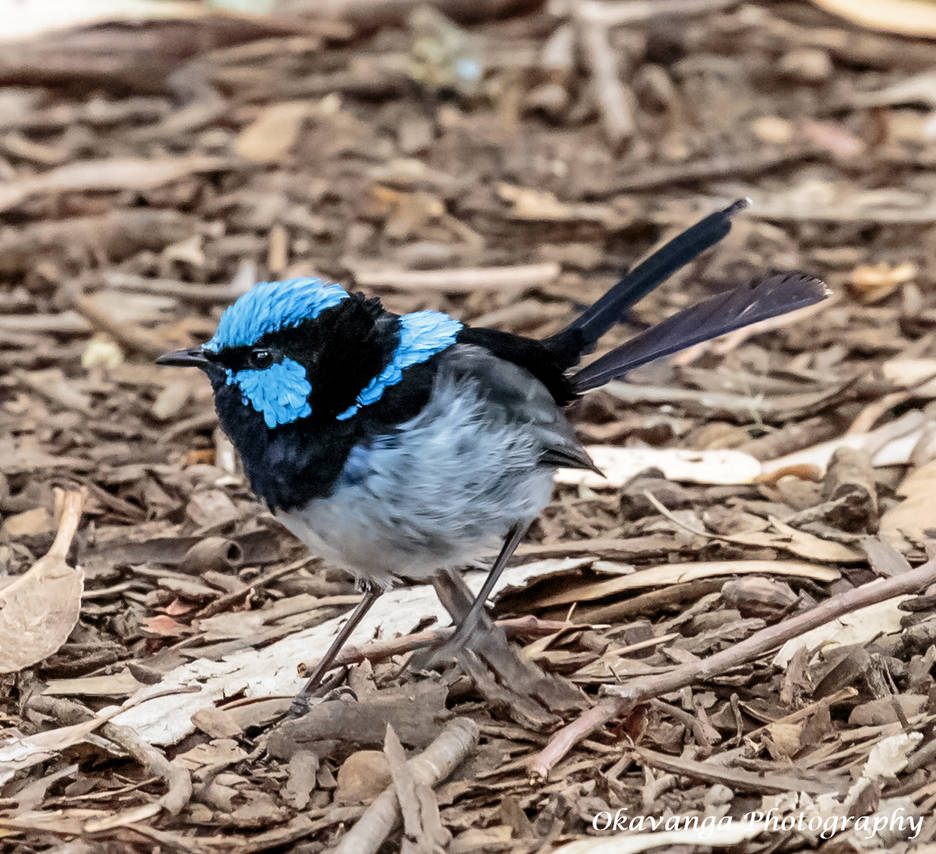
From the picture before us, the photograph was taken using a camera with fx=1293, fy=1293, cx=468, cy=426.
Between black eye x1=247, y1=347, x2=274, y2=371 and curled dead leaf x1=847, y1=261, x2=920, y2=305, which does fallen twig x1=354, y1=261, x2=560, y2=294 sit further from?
black eye x1=247, y1=347, x2=274, y2=371

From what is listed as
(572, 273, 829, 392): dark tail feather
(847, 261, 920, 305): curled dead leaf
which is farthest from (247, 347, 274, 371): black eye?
(847, 261, 920, 305): curled dead leaf

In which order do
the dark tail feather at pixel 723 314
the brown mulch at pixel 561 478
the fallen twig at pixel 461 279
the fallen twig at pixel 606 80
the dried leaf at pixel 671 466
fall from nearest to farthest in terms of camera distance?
1. the brown mulch at pixel 561 478
2. the dark tail feather at pixel 723 314
3. the dried leaf at pixel 671 466
4. the fallen twig at pixel 461 279
5. the fallen twig at pixel 606 80

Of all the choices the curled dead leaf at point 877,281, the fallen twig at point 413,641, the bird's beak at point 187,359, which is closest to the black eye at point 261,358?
the bird's beak at point 187,359

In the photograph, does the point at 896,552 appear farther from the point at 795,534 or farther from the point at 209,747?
the point at 209,747

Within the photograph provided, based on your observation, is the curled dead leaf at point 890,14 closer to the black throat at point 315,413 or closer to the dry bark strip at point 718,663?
the dry bark strip at point 718,663

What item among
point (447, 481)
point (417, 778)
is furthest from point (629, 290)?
point (417, 778)

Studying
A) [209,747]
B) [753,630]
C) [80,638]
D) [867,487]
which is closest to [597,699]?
[753,630]

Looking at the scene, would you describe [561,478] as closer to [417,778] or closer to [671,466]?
[671,466]
